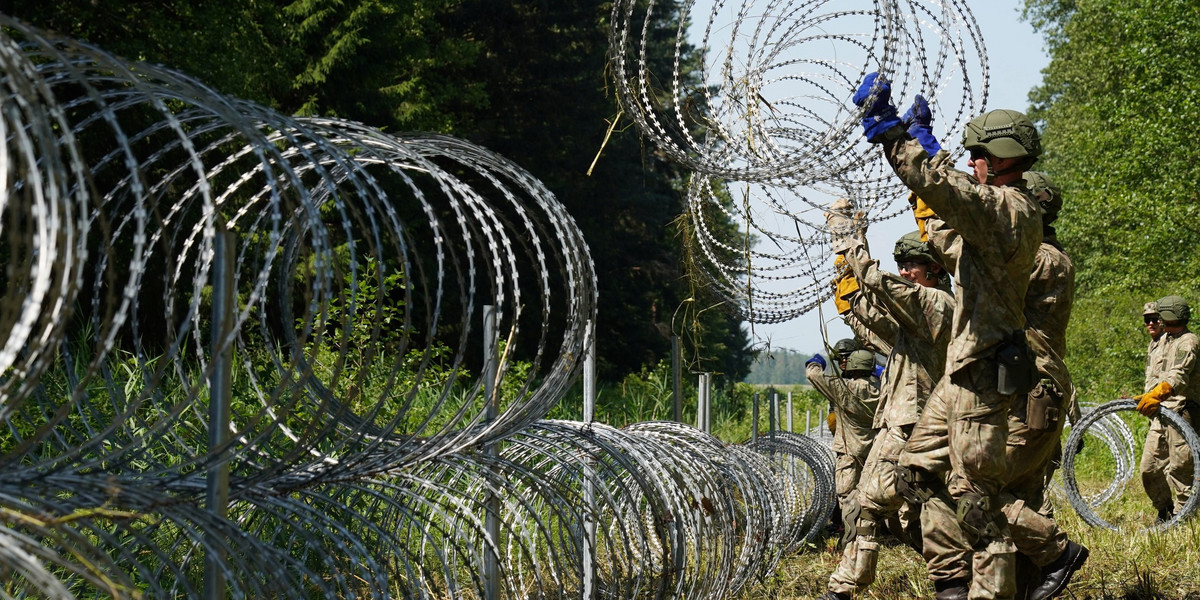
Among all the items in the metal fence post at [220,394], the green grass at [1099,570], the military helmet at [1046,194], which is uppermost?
the military helmet at [1046,194]

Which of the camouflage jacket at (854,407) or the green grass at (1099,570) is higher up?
the camouflage jacket at (854,407)

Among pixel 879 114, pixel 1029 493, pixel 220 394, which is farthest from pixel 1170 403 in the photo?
pixel 220 394

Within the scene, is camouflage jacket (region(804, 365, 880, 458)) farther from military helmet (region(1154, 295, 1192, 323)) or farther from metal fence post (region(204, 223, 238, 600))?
metal fence post (region(204, 223, 238, 600))

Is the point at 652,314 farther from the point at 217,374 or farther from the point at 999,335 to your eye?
the point at 217,374

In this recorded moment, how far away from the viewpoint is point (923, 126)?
5.50 meters

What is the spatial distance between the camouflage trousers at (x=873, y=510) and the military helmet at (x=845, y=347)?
2.89 m

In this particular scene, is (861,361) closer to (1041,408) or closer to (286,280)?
(1041,408)

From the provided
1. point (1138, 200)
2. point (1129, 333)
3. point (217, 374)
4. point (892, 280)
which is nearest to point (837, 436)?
point (892, 280)

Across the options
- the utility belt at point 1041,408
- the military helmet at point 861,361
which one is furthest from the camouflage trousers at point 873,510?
the military helmet at point 861,361

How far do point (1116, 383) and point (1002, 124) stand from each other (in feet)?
65.4

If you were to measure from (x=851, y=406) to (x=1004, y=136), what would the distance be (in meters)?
3.98

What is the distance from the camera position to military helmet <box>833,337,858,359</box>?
9.29m

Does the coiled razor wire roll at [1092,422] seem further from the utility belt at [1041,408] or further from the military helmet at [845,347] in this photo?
the utility belt at [1041,408]

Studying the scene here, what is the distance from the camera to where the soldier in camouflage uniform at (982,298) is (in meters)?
4.60
